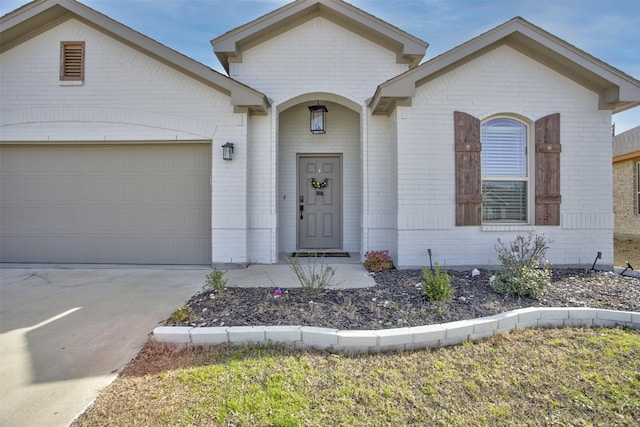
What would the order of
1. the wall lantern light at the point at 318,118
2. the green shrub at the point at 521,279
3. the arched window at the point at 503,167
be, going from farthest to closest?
the wall lantern light at the point at 318,118
the arched window at the point at 503,167
the green shrub at the point at 521,279

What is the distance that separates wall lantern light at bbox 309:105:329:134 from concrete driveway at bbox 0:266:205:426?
3774 mm

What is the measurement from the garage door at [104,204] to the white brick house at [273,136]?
1.1 inches

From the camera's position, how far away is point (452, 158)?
5.79 meters

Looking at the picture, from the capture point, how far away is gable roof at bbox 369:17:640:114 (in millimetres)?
5375

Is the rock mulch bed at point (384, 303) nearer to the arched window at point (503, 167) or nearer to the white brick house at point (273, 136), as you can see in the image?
the white brick house at point (273, 136)

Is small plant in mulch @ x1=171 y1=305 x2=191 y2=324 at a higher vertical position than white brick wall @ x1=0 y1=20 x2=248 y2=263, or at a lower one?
lower

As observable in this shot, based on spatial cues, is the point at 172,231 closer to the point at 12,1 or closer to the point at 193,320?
the point at 193,320

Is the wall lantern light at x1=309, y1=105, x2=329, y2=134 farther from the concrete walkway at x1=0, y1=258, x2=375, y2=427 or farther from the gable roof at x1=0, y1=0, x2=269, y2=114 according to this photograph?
the concrete walkway at x1=0, y1=258, x2=375, y2=427

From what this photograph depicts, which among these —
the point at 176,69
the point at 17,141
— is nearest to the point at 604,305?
the point at 176,69

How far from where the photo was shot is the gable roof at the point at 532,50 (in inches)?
212

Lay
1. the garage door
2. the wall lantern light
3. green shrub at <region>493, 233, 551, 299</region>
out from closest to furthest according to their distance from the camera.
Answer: green shrub at <region>493, 233, 551, 299</region> < the garage door < the wall lantern light

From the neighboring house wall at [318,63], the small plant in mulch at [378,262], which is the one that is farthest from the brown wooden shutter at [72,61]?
the small plant in mulch at [378,262]

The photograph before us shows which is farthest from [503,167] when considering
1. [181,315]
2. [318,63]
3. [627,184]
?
[627,184]

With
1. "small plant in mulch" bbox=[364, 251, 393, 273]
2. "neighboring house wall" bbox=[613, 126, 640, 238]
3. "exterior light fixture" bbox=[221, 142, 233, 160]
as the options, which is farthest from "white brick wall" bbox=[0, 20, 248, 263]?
"neighboring house wall" bbox=[613, 126, 640, 238]
